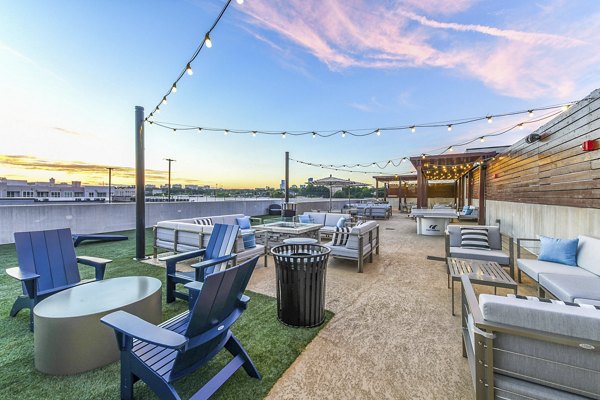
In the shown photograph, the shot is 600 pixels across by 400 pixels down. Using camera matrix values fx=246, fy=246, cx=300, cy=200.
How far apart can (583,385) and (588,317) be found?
32 cm

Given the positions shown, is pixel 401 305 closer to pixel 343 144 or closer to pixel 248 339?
pixel 248 339

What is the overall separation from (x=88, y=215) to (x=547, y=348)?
1014cm

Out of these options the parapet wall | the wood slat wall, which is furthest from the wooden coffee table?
the parapet wall

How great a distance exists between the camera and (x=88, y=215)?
25.2 ft

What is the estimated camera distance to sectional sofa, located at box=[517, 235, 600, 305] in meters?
2.32

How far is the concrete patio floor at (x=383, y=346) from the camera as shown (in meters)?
1.74

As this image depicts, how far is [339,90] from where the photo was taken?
9055mm

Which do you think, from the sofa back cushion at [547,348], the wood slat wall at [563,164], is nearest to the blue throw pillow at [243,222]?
the sofa back cushion at [547,348]

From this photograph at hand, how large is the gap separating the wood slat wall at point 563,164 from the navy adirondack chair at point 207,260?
5254 mm

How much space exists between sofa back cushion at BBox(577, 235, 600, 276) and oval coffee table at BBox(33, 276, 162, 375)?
16.1ft

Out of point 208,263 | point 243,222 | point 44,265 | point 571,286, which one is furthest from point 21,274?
point 571,286

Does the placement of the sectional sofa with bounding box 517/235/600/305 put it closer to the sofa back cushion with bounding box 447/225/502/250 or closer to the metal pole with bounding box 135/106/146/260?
the sofa back cushion with bounding box 447/225/502/250

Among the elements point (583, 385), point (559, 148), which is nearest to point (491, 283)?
point (583, 385)

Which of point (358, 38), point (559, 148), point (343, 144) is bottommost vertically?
point (559, 148)
